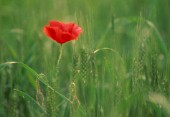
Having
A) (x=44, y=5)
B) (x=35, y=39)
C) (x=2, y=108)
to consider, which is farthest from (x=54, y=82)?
(x=44, y=5)

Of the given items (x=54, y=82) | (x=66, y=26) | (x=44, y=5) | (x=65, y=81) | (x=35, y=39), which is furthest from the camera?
(x=44, y=5)

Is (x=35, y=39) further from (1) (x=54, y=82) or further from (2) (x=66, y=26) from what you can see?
(1) (x=54, y=82)

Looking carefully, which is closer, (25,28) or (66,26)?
(66,26)

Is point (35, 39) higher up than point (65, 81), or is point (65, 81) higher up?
point (35, 39)

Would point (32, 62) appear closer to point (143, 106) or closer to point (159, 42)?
point (159, 42)

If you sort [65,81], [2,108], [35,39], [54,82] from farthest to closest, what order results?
[35,39]
[65,81]
[2,108]
[54,82]

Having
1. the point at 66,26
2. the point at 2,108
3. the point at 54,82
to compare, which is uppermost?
the point at 66,26
